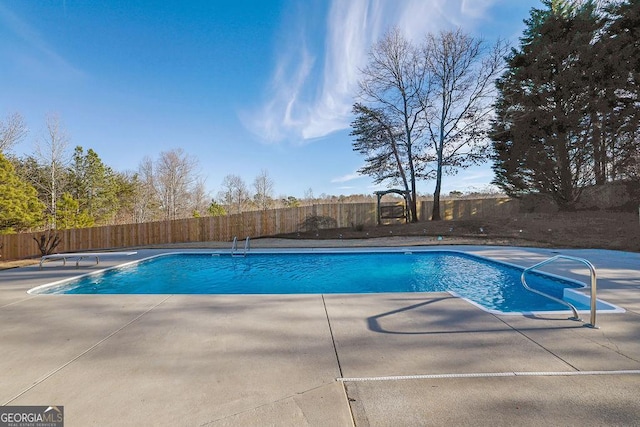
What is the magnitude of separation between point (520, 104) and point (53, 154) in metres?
26.1

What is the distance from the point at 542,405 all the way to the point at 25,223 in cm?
2060

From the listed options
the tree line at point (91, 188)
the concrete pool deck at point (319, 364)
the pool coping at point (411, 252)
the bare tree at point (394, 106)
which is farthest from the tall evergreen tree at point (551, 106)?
the tree line at point (91, 188)

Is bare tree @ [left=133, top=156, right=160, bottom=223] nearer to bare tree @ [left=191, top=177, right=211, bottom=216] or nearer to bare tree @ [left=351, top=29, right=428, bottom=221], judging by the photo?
bare tree @ [left=191, top=177, right=211, bottom=216]

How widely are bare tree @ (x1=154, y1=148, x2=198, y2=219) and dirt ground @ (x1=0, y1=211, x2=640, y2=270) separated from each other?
14.3 m

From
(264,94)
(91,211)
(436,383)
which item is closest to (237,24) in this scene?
(264,94)

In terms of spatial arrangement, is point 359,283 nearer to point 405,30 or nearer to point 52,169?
point 405,30

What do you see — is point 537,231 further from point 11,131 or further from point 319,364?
point 11,131

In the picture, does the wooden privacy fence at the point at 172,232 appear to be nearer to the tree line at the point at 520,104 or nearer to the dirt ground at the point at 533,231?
the dirt ground at the point at 533,231

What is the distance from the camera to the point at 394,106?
1647 centimetres

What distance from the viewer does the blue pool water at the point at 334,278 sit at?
511 cm

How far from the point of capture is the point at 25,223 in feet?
46.6

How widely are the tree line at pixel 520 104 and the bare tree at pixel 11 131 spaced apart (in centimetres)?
1870

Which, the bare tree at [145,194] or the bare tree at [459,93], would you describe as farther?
the bare tree at [145,194]

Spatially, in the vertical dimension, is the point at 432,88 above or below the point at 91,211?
above
